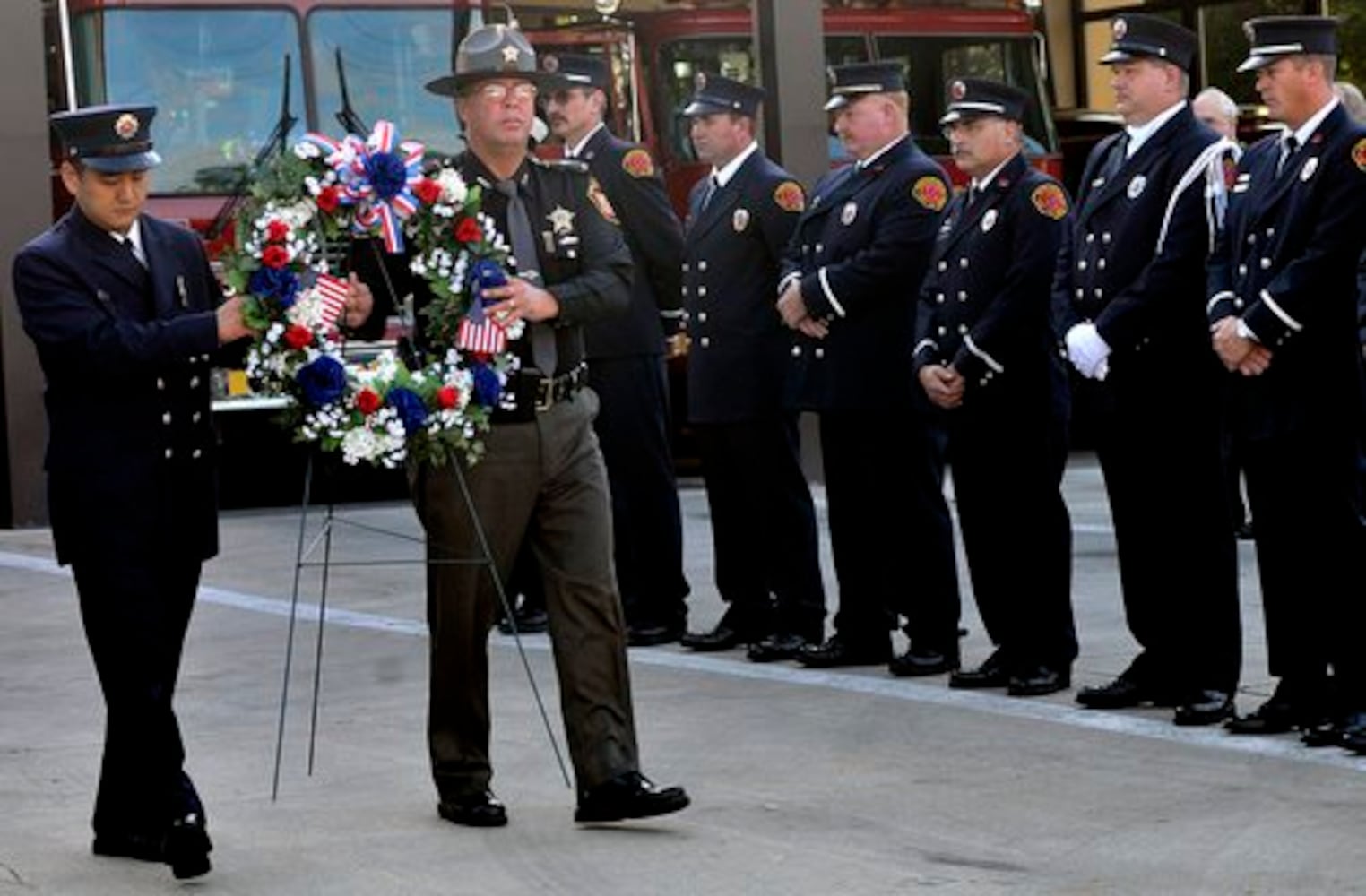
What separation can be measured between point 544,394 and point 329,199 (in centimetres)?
77

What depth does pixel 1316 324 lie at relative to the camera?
9.20m

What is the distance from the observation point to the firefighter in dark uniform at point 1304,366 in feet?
30.0

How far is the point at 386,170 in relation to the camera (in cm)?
834

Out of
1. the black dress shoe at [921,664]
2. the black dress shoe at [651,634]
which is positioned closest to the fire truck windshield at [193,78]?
the black dress shoe at [651,634]

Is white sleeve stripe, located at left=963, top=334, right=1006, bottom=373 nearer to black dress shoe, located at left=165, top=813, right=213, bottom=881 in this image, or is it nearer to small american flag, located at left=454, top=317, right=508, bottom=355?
small american flag, located at left=454, top=317, right=508, bottom=355

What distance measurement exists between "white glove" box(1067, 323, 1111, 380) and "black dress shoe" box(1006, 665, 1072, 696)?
42.5 inches

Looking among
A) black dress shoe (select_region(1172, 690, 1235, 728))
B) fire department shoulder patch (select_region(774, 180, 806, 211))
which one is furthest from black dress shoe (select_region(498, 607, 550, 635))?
black dress shoe (select_region(1172, 690, 1235, 728))

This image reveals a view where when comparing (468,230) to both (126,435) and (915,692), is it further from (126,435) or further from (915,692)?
(915,692)

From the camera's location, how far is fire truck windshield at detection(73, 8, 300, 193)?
1861 cm

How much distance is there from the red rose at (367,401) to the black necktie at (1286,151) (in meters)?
2.71

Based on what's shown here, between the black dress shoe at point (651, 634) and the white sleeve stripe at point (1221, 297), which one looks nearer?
the white sleeve stripe at point (1221, 297)

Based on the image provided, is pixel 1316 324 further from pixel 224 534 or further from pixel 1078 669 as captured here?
pixel 224 534

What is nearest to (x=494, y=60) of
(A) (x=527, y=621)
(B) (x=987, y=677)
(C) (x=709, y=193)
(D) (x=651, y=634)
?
(B) (x=987, y=677)

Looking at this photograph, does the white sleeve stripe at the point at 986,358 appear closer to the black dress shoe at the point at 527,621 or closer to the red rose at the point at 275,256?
the black dress shoe at the point at 527,621
